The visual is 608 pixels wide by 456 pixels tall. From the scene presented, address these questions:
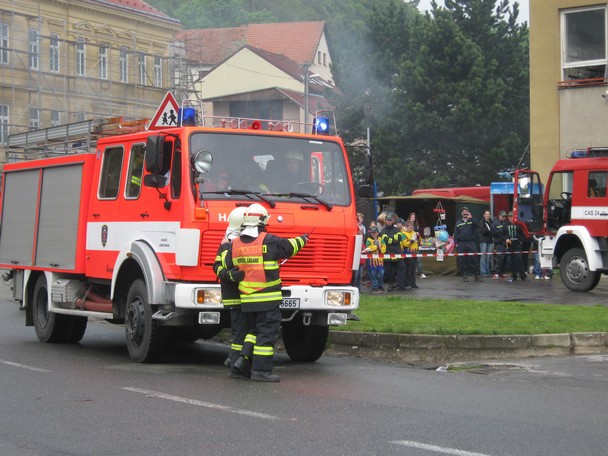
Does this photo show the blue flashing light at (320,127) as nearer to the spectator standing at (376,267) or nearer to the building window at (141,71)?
the spectator standing at (376,267)

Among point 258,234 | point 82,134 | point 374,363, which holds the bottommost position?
point 374,363

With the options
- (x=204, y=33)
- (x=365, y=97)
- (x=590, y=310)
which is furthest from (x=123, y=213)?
(x=204, y=33)

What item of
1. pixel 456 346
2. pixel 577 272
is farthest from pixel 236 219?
pixel 577 272

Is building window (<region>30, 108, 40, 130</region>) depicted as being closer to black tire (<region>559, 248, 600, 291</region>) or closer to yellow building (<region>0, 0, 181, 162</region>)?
yellow building (<region>0, 0, 181, 162</region>)

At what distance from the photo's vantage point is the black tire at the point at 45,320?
46.5 feet

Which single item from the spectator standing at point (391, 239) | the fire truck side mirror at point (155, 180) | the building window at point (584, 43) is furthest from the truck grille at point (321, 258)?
the building window at point (584, 43)

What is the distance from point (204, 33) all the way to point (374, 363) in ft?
285

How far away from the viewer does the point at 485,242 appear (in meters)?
27.4

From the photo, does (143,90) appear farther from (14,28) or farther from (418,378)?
(418,378)

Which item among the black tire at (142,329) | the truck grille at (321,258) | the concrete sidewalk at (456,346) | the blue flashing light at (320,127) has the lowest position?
A: the concrete sidewalk at (456,346)

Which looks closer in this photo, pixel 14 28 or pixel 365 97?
pixel 14 28

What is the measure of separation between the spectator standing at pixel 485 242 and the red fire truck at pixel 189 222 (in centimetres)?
1473

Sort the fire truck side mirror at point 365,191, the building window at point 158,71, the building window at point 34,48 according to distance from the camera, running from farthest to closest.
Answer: the building window at point 158,71
the building window at point 34,48
the fire truck side mirror at point 365,191

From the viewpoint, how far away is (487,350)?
41.8 ft
